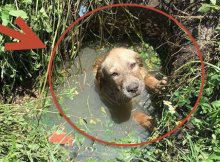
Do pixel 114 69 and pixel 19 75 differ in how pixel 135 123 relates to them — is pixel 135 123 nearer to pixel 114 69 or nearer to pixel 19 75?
pixel 114 69

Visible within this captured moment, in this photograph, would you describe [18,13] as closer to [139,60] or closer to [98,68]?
[98,68]

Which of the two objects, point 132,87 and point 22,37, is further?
point 132,87

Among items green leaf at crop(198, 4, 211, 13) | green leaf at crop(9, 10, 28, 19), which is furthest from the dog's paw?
green leaf at crop(9, 10, 28, 19)

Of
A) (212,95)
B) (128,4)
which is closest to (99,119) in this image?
(128,4)

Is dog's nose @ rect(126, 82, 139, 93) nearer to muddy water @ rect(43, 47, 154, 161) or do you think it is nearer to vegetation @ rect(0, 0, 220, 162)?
vegetation @ rect(0, 0, 220, 162)

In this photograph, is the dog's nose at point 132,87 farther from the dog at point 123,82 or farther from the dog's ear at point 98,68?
the dog's ear at point 98,68

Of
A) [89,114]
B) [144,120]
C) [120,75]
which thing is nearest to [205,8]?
[120,75]
